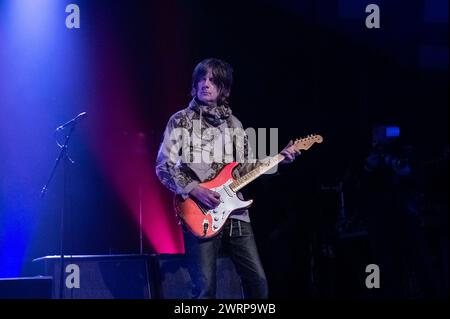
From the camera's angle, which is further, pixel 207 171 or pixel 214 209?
pixel 207 171

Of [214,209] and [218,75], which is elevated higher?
[218,75]

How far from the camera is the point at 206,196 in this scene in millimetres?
4363

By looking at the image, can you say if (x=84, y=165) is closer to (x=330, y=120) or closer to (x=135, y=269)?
(x=135, y=269)

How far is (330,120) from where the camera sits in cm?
658

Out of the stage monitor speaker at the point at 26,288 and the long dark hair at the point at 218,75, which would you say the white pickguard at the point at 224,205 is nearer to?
the long dark hair at the point at 218,75

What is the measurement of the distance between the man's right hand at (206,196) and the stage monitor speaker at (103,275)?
963mm

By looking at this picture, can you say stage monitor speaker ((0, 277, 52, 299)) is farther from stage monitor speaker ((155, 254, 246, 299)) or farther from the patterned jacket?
the patterned jacket

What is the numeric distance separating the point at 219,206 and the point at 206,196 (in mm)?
125

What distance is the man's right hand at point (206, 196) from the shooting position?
436 cm

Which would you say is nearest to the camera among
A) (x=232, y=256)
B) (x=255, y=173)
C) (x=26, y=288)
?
(x=232, y=256)

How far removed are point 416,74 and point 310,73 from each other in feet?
3.65

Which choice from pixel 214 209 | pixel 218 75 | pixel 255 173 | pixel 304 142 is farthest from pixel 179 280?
pixel 218 75

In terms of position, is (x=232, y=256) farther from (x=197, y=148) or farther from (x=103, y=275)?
(x=103, y=275)

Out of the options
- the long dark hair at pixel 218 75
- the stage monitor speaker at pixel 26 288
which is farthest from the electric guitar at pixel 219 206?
the stage monitor speaker at pixel 26 288
